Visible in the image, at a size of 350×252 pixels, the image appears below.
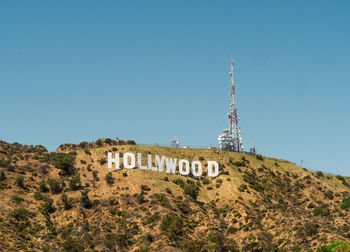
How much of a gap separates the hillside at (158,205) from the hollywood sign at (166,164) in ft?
5.81

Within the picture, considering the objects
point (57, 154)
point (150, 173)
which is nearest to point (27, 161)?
point (57, 154)

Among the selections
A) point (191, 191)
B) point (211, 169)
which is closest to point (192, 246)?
point (191, 191)

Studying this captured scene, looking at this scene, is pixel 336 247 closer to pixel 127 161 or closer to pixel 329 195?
pixel 329 195

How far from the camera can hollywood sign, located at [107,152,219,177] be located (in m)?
117

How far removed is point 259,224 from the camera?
97.9 metres

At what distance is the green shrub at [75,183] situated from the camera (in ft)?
353

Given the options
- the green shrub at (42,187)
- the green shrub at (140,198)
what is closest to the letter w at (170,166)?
the green shrub at (140,198)

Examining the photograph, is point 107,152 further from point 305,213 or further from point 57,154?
point 305,213

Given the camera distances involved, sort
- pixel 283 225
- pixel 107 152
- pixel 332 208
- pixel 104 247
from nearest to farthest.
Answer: pixel 104 247 < pixel 283 225 < pixel 332 208 < pixel 107 152

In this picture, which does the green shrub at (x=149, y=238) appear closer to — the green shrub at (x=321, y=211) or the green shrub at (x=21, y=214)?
the green shrub at (x=21, y=214)

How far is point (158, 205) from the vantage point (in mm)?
102188

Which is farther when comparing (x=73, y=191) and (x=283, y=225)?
(x=73, y=191)

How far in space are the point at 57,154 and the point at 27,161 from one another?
11619mm

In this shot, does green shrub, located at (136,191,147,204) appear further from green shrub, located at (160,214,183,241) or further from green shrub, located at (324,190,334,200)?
green shrub, located at (324,190,334,200)
